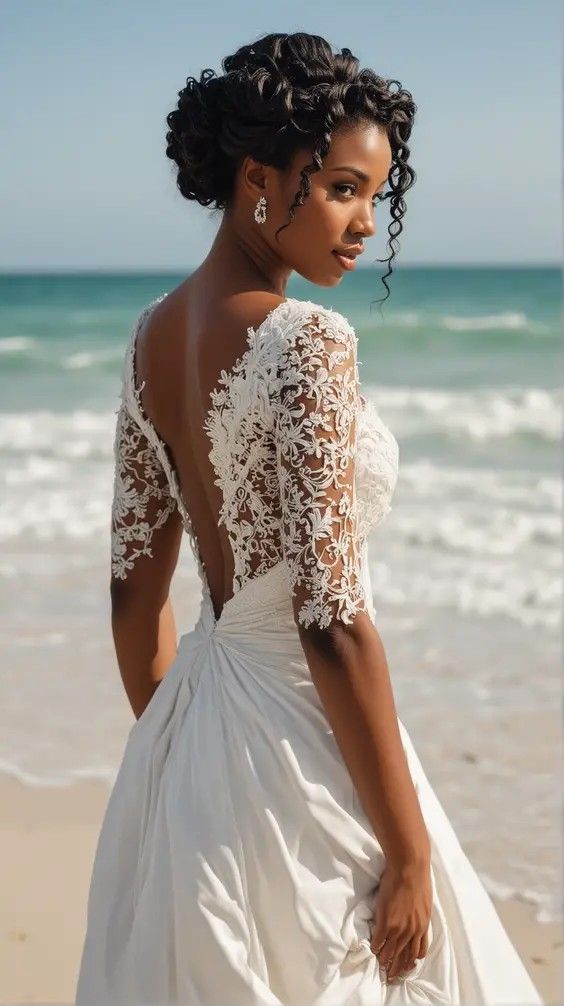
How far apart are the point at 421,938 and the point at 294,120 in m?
1.31

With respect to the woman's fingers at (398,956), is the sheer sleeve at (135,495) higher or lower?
higher

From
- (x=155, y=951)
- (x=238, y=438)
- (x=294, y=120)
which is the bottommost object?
(x=155, y=951)

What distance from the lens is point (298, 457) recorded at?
1896mm

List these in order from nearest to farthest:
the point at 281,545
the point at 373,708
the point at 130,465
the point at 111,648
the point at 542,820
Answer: the point at 373,708
the point at 281,545
the point at 130,465
the point at 542,820
the point at 111,648

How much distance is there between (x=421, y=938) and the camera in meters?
2.01

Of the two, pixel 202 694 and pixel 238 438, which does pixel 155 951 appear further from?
pixel 238 438

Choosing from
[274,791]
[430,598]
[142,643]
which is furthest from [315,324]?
[430,598]

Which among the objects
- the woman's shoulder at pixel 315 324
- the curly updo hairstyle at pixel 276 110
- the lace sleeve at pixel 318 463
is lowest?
the lace sleeve at pixel 318 463

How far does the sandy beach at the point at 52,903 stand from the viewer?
12.0ft

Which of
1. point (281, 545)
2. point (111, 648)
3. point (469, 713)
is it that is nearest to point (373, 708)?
point (281, 545)

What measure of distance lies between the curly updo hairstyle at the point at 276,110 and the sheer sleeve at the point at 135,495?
41 cm

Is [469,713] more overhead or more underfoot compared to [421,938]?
more overhead

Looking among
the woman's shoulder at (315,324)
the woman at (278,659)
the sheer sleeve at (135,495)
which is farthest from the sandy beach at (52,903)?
the woman's shoulder at (315,324)

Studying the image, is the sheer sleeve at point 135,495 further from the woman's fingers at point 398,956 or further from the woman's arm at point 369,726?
the woman's fingers at point 398,956
